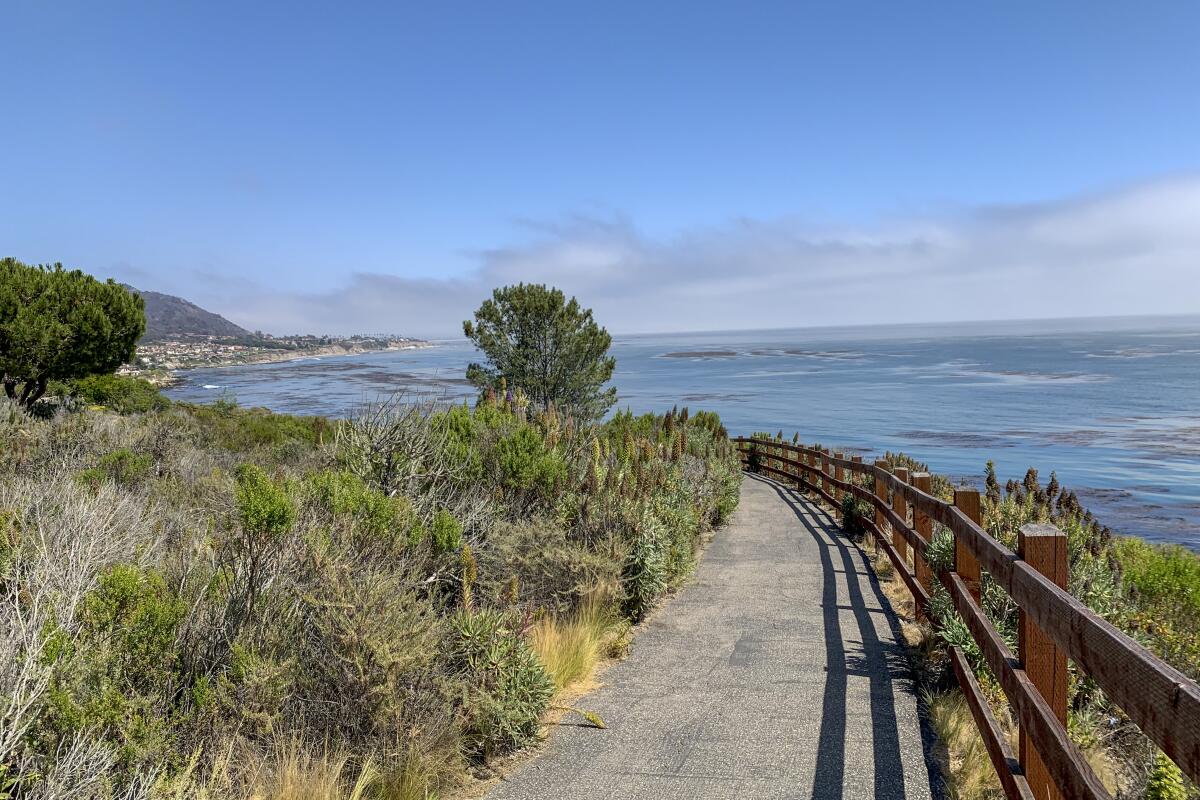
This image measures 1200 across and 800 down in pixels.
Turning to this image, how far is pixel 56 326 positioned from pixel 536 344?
14.9 m

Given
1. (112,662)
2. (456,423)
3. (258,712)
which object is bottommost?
(258,712)

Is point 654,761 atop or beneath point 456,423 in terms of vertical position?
beneath

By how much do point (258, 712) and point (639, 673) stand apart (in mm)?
2771

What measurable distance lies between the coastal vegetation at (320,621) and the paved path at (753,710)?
36 cm

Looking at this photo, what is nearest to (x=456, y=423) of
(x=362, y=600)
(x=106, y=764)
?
(x=362, y=600)

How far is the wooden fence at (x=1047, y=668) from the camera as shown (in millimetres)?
1656

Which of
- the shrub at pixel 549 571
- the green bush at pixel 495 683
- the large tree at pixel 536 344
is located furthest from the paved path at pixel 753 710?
the large tree at pixel 536 344

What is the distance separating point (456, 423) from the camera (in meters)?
9.16

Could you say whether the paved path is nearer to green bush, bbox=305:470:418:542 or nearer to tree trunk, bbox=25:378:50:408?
green bush, bbox=305:470:418:542

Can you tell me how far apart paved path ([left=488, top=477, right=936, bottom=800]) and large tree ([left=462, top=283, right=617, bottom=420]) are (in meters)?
20.4

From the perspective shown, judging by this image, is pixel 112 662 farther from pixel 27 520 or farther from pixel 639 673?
pixel 639 673

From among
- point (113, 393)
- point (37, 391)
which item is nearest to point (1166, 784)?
point (37, 391)

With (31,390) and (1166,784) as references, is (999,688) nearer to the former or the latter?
(1166,784)

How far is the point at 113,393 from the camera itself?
32.7 m
